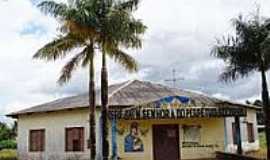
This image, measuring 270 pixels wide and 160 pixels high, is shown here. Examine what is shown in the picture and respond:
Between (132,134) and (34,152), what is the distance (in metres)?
7.29

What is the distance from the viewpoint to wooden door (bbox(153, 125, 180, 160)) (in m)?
28.4

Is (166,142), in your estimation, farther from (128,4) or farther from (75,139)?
(128,4)

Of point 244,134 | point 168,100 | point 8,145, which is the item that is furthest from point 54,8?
point 8,145

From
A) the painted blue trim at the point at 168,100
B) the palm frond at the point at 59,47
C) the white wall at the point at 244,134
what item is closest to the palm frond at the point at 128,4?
the palm frond at the point at 59,47

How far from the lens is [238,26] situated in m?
25.8

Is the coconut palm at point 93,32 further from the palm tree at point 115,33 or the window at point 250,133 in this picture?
the window at point 250,133

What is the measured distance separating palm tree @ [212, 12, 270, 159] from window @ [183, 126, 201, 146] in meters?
4.18

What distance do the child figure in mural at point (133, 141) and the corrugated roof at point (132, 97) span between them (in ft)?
5.27

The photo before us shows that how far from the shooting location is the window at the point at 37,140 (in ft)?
99.9

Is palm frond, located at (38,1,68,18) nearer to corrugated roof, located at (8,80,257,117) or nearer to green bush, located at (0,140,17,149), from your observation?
corrugated roof, located at (8,80,257,117)

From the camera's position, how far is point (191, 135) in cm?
2888

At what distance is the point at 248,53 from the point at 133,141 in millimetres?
8384

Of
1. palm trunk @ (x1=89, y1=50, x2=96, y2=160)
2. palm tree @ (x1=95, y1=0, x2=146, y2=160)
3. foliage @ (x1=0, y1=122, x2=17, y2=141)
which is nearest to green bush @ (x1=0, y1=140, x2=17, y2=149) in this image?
foliage @ (x1=0, y1=122, x2=17, y2=141)

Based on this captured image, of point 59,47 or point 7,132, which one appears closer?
point 59,47
